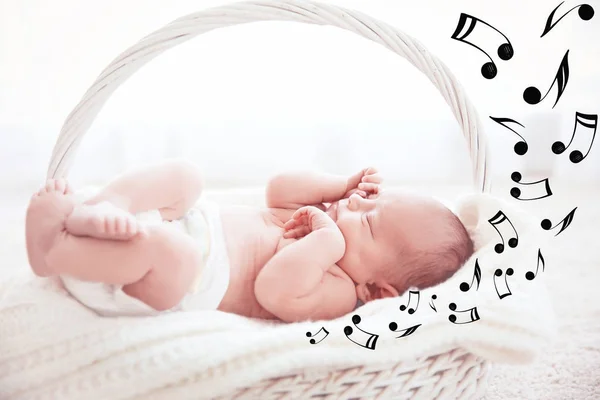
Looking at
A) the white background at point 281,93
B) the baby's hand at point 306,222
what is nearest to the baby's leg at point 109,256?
the baby's hand at point 306,222

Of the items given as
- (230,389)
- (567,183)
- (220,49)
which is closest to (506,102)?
(567,183)

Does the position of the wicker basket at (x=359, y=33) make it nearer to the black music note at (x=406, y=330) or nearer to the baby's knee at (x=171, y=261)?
the black music note at (x=406, y=330)

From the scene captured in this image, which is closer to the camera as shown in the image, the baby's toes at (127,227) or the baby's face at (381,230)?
the baby's toes at (127,227)

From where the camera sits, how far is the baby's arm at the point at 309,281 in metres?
1.00

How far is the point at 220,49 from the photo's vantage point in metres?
1.76

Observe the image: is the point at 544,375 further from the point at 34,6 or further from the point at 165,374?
the point at 34,6

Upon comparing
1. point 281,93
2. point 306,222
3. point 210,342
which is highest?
point 281,93

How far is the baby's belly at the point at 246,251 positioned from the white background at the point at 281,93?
2.44 ft

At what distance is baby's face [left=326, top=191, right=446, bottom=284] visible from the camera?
1.08 metres

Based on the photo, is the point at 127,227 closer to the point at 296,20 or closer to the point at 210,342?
the point at 210,342

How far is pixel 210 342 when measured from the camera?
83cm

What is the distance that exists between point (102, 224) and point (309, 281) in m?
0.33

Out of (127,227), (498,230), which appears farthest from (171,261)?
(498,230)

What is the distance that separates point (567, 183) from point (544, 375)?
864 mm
